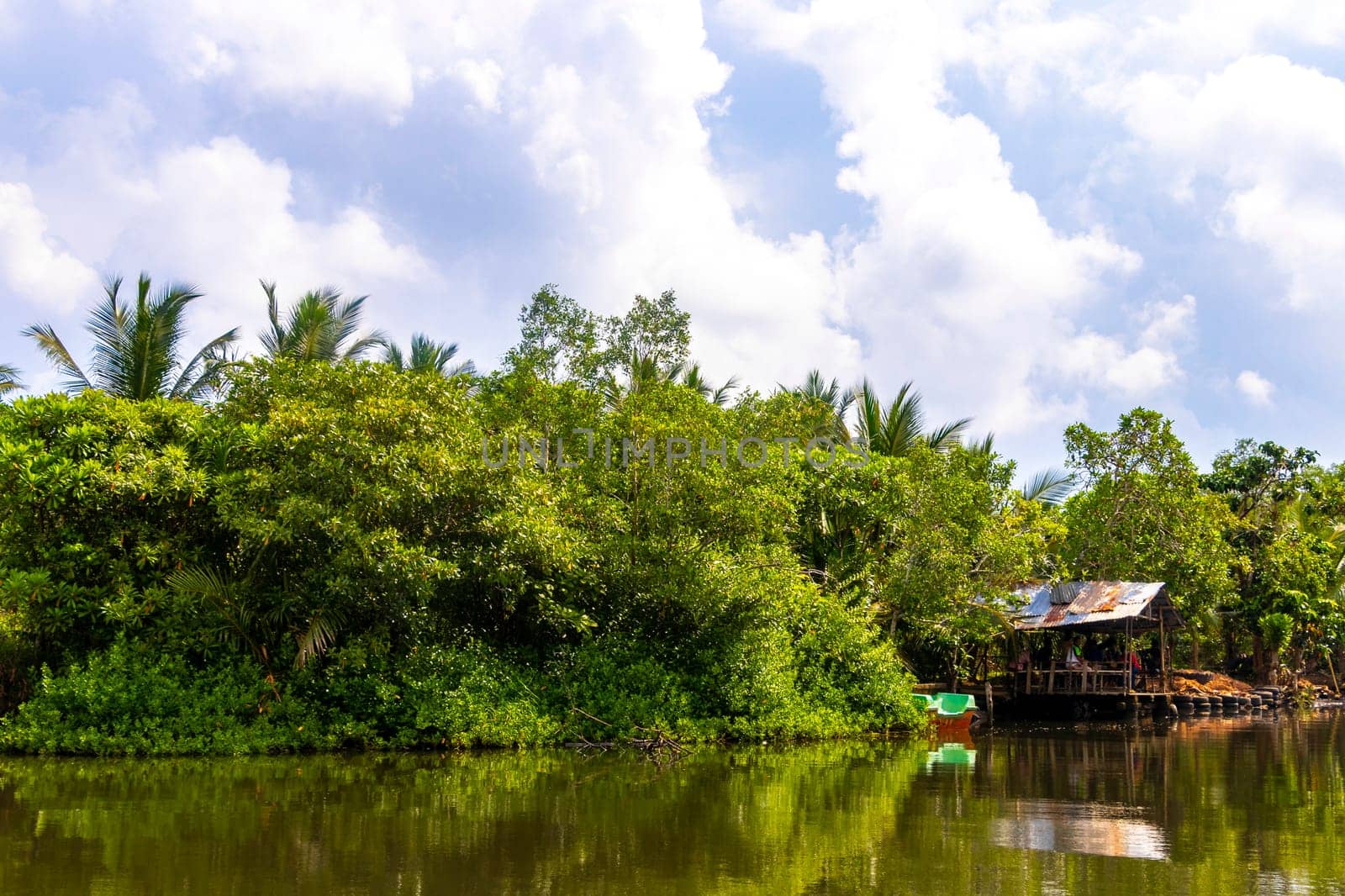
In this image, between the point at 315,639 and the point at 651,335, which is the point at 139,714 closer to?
the point at 315,639

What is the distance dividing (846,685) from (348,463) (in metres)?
8.72

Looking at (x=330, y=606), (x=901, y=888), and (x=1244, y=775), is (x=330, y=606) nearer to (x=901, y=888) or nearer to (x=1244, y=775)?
(x=901, y=888)

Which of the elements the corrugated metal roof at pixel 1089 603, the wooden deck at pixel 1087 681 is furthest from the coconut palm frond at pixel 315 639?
the wooden deck at pixel 1087 681

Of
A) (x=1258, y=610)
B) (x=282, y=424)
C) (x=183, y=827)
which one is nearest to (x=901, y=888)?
(x=183, y=827)

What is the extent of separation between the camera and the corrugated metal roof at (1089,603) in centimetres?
2403

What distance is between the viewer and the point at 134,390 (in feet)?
64.6

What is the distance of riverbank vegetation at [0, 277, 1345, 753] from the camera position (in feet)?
44.2

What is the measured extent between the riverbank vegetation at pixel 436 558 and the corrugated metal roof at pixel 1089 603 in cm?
401

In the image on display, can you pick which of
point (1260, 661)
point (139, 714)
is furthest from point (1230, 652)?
point (139, 714)

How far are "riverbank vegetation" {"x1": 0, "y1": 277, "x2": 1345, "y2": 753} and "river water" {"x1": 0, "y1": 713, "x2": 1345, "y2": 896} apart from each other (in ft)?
3.68

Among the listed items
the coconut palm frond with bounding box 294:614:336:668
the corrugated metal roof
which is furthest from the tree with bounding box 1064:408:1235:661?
the coconut palm frond with bounding box 294:614:336:668

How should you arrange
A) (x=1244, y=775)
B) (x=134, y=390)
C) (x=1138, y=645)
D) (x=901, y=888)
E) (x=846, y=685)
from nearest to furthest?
1. (x=901, y=888)
2. (x=1244, y=775)
3. (x=846, y=685)
4. (x=134, y=390)
5. (x=1138, y=645)

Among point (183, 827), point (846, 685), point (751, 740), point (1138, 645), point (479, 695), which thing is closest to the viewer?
point (183, 827)

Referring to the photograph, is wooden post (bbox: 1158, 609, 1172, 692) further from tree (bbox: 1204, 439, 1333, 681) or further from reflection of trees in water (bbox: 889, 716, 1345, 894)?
reflection of trees in water (bbox: 889, 716, 1345, 894)
